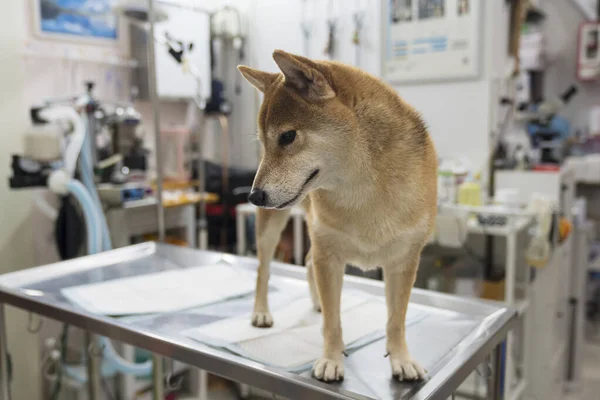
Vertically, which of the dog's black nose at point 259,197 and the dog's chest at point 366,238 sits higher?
the dog's black nose at point 259,197

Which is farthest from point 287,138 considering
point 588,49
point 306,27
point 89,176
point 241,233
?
point 588,49

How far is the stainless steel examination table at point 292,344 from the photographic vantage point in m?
0.75

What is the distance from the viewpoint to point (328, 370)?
76 cm

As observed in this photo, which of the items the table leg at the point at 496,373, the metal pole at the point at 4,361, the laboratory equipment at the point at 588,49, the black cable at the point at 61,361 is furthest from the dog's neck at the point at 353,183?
the laboratory equipment at the point at 588,49

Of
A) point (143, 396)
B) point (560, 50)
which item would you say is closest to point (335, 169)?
point (143, 396)

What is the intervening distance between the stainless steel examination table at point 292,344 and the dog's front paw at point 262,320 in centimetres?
10

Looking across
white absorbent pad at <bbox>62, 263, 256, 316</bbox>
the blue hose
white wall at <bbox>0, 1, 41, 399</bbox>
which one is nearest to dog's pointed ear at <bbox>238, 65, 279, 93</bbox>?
white absorbent pad at <bbox>62, 263, 256, 316</bbox>

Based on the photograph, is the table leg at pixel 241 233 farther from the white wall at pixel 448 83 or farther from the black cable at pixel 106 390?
the black cable at pixel 106 390

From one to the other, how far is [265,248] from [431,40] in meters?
1.75

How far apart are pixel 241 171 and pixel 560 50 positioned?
2.73 m

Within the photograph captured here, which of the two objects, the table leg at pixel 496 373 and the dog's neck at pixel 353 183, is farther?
the table leg at pixel 496 373

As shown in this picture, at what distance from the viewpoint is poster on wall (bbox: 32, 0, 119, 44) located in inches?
93.5

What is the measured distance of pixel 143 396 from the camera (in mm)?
2469

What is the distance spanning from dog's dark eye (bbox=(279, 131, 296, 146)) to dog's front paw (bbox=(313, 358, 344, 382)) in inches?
13.3
